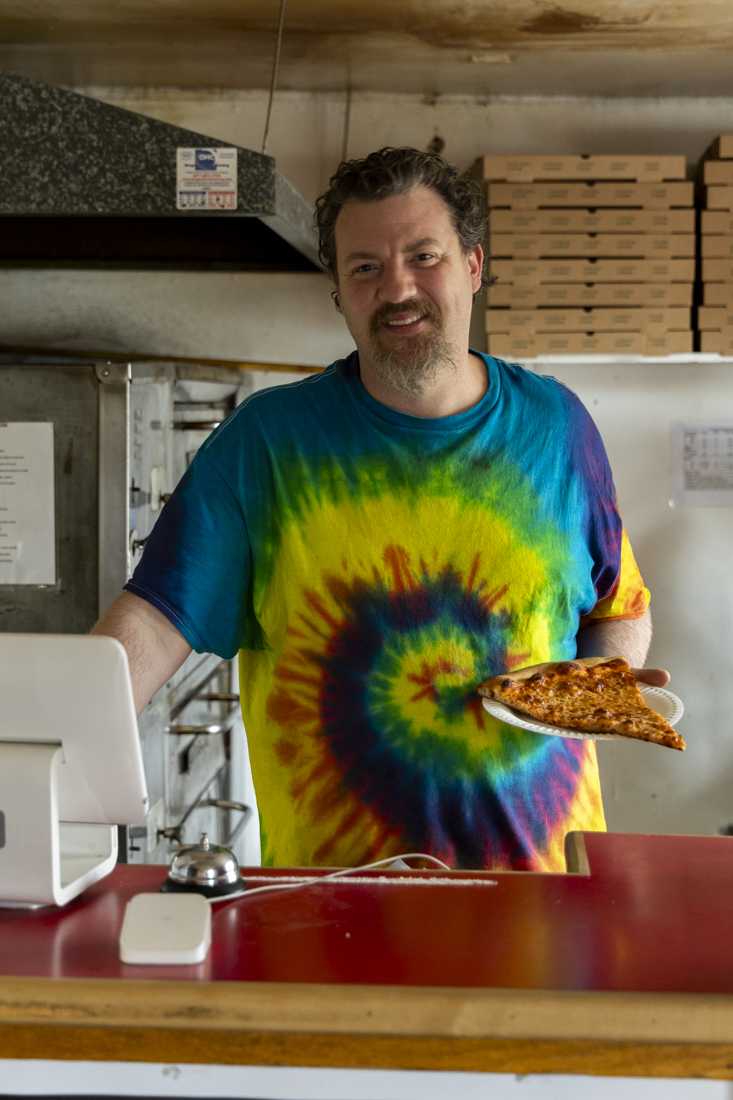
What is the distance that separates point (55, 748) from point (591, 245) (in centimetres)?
275

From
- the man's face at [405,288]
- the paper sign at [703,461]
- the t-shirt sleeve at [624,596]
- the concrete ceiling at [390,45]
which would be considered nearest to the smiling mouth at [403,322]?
the man's face at [405,288]

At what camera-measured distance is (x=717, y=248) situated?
3.72 meters

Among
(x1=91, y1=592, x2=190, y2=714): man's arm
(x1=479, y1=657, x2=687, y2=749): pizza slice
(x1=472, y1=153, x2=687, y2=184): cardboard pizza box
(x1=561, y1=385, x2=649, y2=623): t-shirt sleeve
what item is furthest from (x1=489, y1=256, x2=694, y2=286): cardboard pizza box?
(x1=91, y1=592, x2=190, y2=714): man's arm

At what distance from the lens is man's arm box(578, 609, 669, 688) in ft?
7.60

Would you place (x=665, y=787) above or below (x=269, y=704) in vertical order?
below

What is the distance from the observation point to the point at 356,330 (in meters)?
2.20

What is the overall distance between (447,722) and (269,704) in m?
0.32

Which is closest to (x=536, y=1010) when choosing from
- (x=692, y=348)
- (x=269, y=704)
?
(x=269, y=704)

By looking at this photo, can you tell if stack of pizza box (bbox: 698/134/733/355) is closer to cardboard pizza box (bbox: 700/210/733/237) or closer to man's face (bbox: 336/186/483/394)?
cardboard pizza box (bbox: 700/210/733/237)

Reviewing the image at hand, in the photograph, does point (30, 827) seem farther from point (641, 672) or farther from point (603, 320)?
point (603, 320)

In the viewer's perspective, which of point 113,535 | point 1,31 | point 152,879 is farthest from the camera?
point 1,31

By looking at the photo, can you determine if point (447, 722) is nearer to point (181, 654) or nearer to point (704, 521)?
point (181, 654)

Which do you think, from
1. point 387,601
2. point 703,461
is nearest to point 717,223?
point 703,461

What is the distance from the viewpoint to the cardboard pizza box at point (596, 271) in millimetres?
3723
